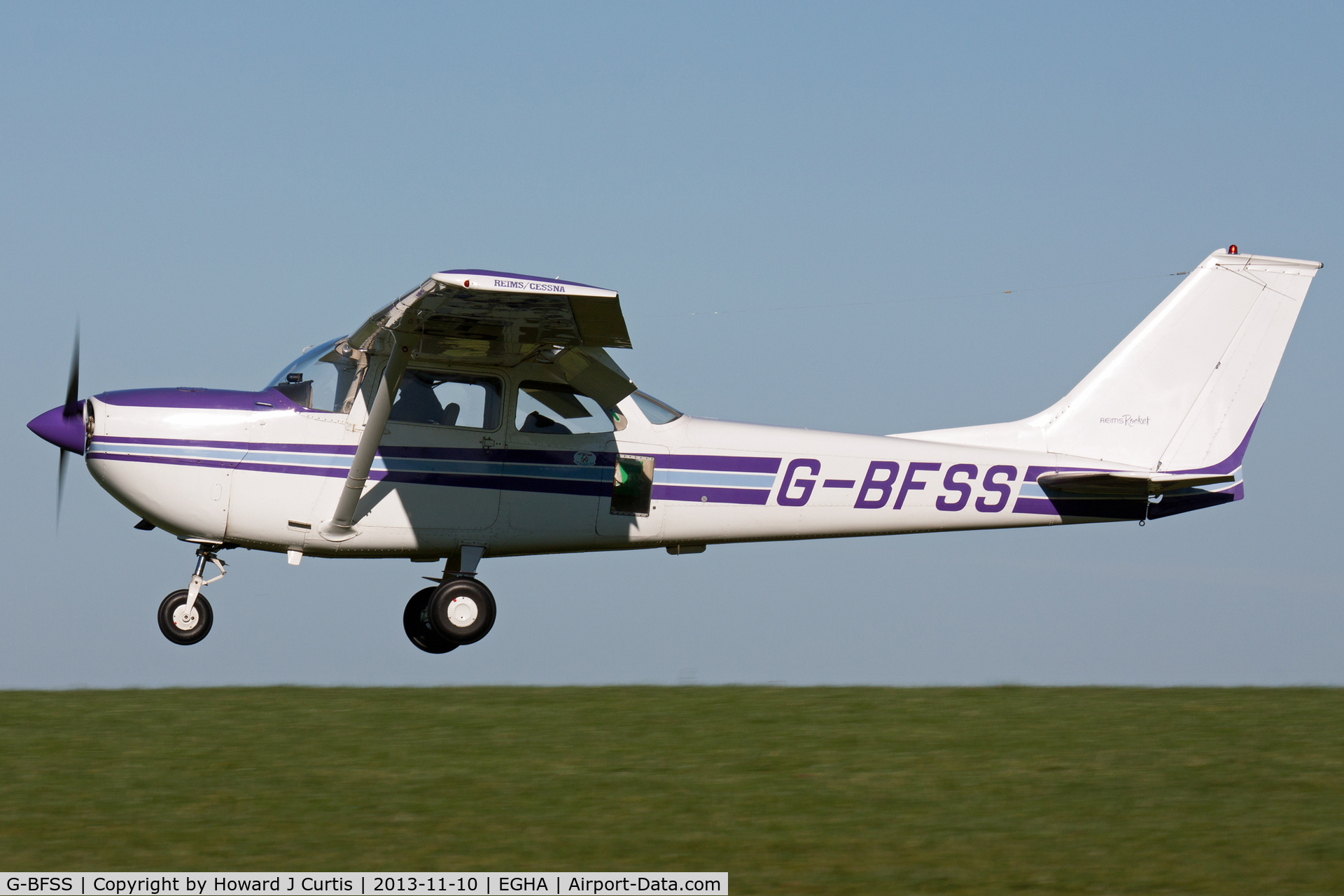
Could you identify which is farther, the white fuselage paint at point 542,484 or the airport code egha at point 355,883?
the white fuselage paint at point 542,484

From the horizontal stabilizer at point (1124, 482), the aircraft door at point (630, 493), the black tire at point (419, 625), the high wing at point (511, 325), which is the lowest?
the black tire at point (419, 625)

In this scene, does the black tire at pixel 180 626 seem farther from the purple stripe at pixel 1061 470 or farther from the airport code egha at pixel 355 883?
the purple stripe at pixel 1061 470

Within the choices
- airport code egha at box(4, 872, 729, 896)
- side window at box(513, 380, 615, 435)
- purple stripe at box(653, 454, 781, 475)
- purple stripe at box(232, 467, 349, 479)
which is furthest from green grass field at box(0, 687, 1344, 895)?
side window at box(513, 380, 615, 435)

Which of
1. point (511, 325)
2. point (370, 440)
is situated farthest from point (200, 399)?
point (511, 325)

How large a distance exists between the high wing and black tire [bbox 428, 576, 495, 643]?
172 cm

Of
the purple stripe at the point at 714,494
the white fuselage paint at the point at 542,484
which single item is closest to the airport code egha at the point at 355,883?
the white fuselage paint at the point at 542,484

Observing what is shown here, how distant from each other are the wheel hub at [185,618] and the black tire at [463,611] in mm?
1728

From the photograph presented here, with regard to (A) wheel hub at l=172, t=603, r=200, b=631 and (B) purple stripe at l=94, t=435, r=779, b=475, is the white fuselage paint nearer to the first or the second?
(B) purple stripe at l=94, t=435, r=779, b=475

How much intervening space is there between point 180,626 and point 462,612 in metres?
2.08

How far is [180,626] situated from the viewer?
1004 centimetres

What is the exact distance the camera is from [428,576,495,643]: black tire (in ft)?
33.5

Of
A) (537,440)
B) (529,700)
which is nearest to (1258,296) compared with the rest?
(537,440)

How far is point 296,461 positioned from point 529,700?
99.7 inches

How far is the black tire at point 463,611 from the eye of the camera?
10203 mm
